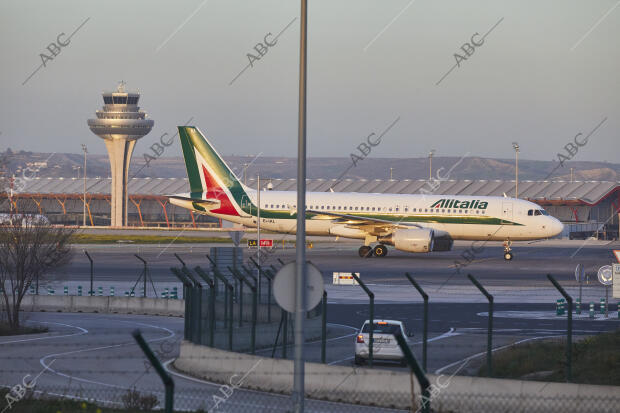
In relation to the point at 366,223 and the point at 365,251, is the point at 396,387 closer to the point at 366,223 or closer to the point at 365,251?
the point at 366,223

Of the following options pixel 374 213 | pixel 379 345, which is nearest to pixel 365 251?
pixel 374 213

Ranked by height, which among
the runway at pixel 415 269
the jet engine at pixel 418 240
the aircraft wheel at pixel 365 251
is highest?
the jet engine at pixel 418 240

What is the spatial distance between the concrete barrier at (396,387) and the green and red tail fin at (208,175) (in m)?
40.3

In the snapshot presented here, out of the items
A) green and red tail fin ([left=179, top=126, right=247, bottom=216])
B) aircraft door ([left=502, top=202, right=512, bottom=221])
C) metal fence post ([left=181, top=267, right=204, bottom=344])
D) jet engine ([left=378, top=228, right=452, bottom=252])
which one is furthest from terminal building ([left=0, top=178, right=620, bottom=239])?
metal fence post ([left=181, top=267, right=204, bottom=344])

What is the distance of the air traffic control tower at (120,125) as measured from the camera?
127438 millimetres

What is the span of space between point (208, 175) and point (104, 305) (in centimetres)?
2699

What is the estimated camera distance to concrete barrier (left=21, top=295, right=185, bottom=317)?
3359 centimetres

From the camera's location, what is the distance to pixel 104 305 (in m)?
34.5

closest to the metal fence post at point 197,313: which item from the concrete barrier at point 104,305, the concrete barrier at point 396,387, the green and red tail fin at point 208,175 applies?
the concrete barrier at point 396,387

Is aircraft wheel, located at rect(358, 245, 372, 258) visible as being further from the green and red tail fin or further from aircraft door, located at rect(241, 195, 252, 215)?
the green and red tail fin

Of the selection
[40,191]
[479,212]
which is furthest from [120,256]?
[40,191]

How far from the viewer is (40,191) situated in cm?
15050

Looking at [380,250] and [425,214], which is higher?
[425,214]

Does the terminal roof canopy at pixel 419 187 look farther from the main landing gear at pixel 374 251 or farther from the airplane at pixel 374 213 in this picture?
the main landing gear at pixel 374 251
